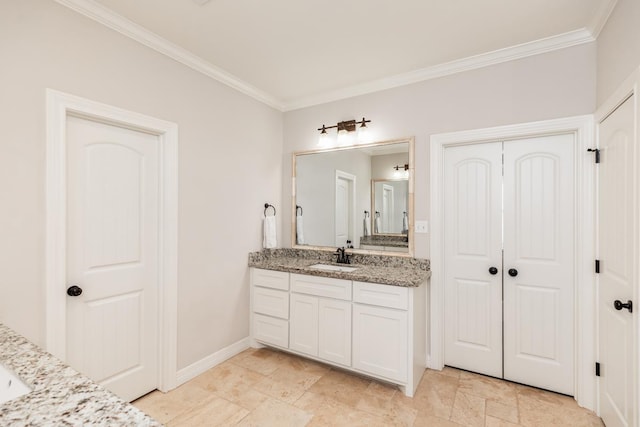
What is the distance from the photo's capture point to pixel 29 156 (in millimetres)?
1740

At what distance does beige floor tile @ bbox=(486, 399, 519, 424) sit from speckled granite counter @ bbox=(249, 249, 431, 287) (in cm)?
95

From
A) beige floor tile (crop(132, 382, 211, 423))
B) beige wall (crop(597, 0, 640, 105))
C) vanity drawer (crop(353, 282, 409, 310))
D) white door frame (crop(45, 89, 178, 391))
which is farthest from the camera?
vanity drawer (crop(353, 282, 409, 310))

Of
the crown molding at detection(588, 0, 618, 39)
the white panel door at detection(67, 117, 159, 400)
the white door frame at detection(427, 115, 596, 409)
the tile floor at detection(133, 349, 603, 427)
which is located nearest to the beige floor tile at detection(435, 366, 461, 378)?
the tile floor at detection(133, 349, 603, 427)

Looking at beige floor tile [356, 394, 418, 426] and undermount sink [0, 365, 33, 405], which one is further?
beige floor tile [356, 394, 418, 426]

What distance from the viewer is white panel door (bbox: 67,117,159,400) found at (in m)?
2.00

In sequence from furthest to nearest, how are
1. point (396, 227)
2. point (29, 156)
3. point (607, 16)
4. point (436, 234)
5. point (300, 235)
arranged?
point (300, 235), point (396, 227), point (436, 234), point (607, 16), point (29, 156)

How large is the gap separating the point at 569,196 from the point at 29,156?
3.47 meters

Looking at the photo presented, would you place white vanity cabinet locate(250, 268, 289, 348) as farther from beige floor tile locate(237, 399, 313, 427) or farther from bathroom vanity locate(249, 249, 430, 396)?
beige floor tile locate(237, 399, 313, 427)

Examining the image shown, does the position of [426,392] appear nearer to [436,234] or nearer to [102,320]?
[436,234]

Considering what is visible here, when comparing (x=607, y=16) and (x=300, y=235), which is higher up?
(x=607, y=16)

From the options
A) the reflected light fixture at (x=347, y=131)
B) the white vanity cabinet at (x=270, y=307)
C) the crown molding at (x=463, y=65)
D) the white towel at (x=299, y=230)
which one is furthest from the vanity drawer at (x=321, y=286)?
the crown molding at (x=463, y=65)

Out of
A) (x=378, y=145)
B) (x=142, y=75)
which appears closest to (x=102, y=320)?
(x=142, y=75)

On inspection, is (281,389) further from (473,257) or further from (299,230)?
(473,257)

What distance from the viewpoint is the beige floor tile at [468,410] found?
6.81 feet
